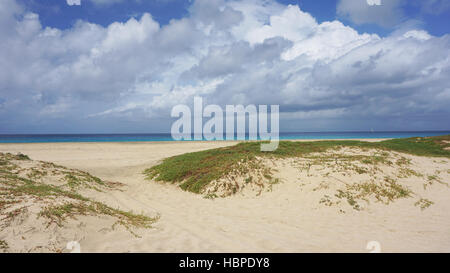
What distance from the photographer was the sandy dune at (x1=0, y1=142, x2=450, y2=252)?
5773mm

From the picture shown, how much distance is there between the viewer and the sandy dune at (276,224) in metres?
5.77

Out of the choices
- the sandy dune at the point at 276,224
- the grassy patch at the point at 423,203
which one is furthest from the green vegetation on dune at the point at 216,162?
the grassy patch at the point at 423,203

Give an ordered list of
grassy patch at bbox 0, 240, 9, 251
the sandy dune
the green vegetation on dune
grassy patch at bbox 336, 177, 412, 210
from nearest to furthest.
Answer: grassy patch at bbox 0, 240, 9, 251, the sandy dune, grassy patch at bbox 336, 177, 412, 210, the green vegetation on dune

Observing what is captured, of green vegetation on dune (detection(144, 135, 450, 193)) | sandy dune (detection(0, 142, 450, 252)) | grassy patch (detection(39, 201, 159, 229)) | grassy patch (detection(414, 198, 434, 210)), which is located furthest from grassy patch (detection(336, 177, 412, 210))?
grassy patch (detection(39, 201, 159, 229))

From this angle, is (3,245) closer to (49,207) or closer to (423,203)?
(49,207)

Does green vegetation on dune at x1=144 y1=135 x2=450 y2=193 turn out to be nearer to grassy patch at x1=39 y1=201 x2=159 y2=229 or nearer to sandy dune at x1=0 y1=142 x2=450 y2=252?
sandy dune at x1=0 y1=142 x2=450 y2=252

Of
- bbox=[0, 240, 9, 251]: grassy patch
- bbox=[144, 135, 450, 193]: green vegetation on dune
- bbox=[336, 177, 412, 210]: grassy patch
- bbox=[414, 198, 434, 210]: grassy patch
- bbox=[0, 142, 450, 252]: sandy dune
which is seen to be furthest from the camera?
bbox=[144, 135, 450, 193]: green vegetation on dune

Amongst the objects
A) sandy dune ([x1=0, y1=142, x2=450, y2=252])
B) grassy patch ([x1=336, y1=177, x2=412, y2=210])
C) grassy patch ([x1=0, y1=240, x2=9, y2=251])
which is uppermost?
grassy patch ([x1=0, y1=240, x2=9, y2=251])

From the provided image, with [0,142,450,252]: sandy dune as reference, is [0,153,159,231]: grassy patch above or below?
above

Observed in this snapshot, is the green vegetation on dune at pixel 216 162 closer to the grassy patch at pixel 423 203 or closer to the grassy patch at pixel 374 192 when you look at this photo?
the grassy patch at pixel 374 192

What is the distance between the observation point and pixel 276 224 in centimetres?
775

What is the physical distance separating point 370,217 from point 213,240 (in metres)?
5.76
